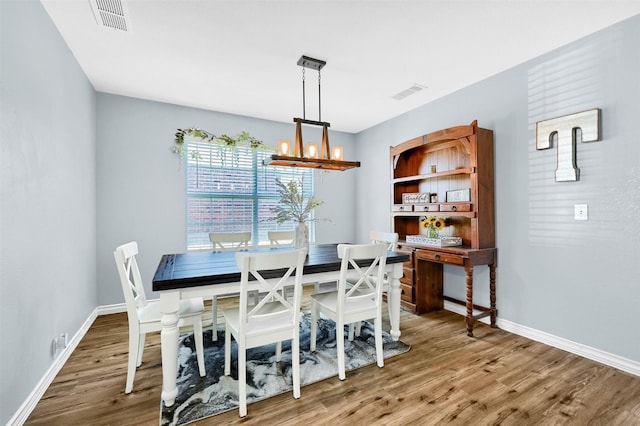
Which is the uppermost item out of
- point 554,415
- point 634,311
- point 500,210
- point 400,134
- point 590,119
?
point 400,134

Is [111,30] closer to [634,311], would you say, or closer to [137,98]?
[137,98]

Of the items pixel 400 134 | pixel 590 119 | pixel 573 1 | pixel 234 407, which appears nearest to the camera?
pixel 234 407

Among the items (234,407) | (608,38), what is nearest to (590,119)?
(608,38)

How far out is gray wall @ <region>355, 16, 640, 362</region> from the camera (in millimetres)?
2305

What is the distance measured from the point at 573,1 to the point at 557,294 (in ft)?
7.61

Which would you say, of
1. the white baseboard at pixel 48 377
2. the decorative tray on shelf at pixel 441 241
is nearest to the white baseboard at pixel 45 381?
the white baseboard at pixel 48 377

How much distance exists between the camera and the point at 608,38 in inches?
94.2

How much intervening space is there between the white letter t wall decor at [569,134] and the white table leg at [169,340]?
3239mm

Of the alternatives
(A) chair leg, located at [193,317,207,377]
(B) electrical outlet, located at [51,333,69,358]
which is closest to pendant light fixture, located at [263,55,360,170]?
(A) chair leg, located at [193,317,207,377]

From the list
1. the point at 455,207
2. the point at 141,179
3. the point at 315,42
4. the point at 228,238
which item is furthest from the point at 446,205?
the point at 141,179

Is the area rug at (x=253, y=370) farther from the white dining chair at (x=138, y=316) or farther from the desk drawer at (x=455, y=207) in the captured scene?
the desk drawer at (x=455, y=207)

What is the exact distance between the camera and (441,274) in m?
3.79

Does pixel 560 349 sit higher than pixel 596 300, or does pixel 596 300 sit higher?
pixel 596 300

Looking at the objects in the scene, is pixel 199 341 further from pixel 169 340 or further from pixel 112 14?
pixel 112 14
